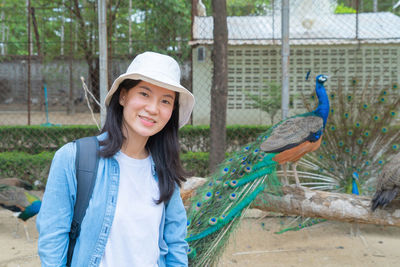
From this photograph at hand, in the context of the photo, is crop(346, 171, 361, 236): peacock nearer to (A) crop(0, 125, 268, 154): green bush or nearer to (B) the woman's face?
(A) crop(0, 125, 268, 154): green bush

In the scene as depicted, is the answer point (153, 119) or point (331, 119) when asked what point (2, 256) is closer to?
point (153, 119)

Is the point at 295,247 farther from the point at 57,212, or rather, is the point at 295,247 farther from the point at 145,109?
the point at 57,212

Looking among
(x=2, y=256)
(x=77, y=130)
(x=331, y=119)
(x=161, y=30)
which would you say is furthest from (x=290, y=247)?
(x=161, y=30)

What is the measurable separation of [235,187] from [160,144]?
1871 millimetres

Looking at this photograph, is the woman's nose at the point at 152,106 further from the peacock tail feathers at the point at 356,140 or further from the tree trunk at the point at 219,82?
the peacock tail feathers at the point at 356,140

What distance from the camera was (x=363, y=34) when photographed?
8922 mm

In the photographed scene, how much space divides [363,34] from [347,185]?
552 centimetres

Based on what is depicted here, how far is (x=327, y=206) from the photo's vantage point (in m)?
3.58

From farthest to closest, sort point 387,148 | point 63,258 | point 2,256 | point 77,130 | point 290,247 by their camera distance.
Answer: point 77,130 → point 387,148 → point 290,247 → point 2,256 → point 63,258

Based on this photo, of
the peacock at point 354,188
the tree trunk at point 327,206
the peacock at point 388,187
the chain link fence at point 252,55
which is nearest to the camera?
the peacock at point 388,187

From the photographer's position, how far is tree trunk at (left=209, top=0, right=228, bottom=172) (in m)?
4.34

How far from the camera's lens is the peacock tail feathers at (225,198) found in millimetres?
2932

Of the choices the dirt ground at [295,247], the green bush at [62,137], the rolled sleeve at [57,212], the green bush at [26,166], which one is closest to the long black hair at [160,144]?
the rolled sleeve at [57,212]

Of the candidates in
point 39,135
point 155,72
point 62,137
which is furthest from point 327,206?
point 39,135
